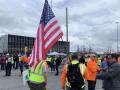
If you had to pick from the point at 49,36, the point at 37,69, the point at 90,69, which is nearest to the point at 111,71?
the point at 37,69

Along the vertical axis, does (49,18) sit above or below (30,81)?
above

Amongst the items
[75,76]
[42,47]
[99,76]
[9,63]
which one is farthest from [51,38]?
[9,63]

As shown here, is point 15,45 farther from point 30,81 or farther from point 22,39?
point 30,81

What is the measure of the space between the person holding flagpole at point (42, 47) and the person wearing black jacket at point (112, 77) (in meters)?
1.69

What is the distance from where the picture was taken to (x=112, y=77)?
24.9 feet

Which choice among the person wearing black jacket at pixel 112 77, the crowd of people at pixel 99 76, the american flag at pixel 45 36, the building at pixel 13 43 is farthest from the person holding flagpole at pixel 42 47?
the building at pixel 13 43

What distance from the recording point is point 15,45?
7050cm

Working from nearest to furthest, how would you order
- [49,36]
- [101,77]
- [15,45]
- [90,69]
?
[101,77] < [49,36] < [90,69] < [15,45]

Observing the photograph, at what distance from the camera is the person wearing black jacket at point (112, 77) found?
298 inches

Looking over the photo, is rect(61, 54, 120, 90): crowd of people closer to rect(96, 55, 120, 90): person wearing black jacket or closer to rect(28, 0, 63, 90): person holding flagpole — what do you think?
rect(96, 55, 120, 90): person wearing black jacket

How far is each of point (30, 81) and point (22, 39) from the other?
2553 inches

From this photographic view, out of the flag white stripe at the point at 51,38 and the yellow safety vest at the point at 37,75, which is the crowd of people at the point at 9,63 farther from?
the yellow safety vest at the point at 37,75

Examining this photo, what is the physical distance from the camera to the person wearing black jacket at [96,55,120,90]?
298 inches

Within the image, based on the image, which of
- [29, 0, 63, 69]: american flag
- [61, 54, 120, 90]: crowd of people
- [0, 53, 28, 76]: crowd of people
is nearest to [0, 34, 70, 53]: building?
[0, 53, 28, 76]: crowd of people
